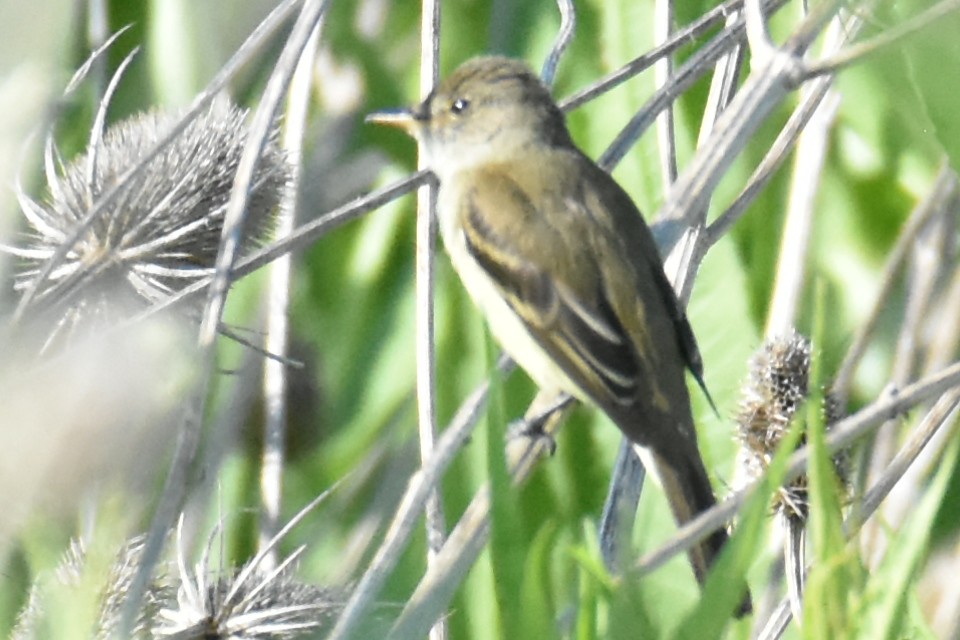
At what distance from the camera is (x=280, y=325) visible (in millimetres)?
2861

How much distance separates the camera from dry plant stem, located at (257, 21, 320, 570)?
2770mm

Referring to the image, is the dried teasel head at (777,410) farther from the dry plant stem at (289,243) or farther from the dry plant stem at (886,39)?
the dry plant stem at (289,243)

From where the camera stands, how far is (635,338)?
251cm

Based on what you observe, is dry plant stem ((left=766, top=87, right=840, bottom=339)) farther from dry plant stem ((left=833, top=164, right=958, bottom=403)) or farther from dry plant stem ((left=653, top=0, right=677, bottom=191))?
dry plant stem ((left=653, top=0, right=677, bottom=191))

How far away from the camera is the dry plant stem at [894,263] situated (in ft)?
9.61

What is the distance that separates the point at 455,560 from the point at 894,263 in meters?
1.71

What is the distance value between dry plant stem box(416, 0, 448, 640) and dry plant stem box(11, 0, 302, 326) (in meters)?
0.38

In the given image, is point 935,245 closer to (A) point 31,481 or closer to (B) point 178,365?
(B) point 178,365

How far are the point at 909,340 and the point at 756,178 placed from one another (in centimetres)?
89

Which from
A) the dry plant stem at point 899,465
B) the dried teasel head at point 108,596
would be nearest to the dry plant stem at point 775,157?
the dry plant stem at point 899,465

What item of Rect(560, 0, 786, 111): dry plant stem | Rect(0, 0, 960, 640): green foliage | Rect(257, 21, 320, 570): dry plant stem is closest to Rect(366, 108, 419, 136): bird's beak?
Rect(257, 21, 320, 570): dry plant stem

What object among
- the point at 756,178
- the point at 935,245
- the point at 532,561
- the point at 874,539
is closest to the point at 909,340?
the point at 935,245

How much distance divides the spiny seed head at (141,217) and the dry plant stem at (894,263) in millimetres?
1265

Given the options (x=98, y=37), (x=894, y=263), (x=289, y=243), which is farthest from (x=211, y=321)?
(x=894, y=263)
